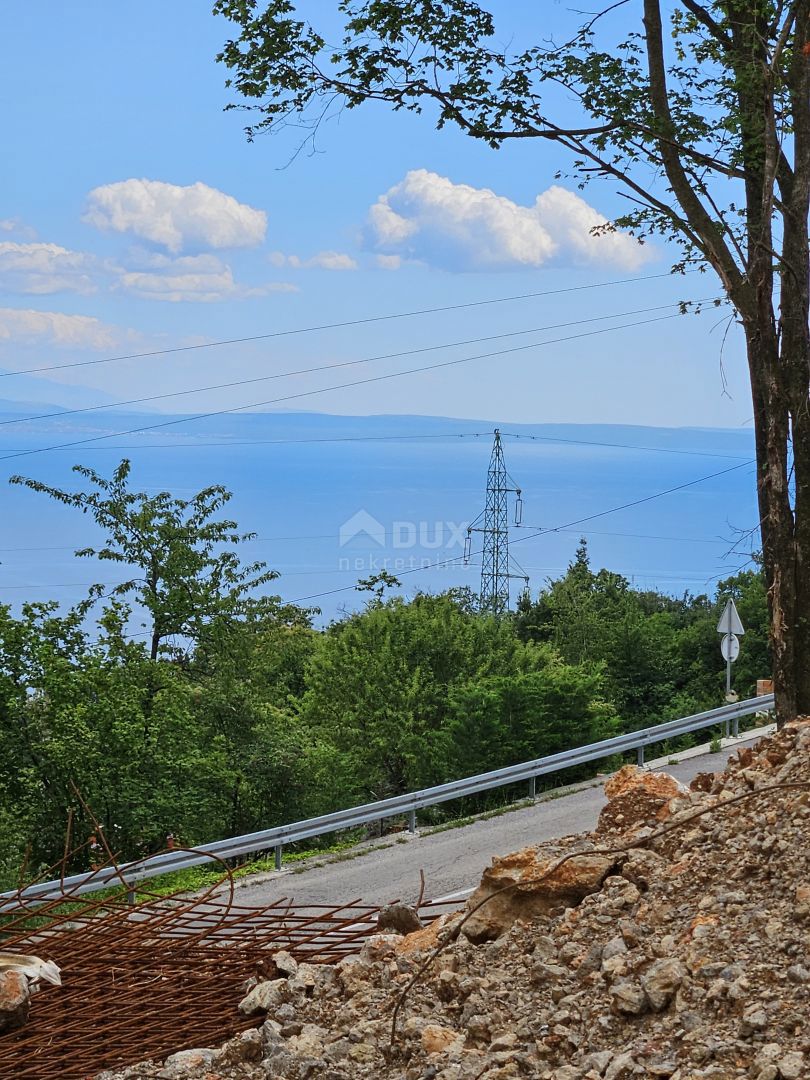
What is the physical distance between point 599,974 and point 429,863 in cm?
1006

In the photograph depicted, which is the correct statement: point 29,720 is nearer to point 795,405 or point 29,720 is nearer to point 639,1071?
point 795,405

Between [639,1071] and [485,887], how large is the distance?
5.18ft

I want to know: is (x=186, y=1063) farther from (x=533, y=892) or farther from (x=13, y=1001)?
(x=533, y=892)

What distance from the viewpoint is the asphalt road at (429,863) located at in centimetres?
1273

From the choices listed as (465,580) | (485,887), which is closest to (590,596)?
(465,580)

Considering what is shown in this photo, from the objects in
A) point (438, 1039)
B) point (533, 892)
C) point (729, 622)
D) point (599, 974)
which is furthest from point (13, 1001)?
point (729, 622)

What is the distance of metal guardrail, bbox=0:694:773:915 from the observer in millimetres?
12461

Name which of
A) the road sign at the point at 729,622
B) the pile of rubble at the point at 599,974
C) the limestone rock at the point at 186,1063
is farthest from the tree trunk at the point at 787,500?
the road sign at the point at 729,622

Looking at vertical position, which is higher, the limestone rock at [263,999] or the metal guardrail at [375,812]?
the limestone rock at [263,999]

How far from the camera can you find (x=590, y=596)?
45250mm

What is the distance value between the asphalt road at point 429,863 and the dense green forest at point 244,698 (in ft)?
19.1

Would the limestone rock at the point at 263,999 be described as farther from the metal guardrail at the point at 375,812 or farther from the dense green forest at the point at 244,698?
the dense green forest at the point at 244,698

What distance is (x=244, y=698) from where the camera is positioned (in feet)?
81.1

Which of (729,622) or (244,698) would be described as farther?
(244,698)
